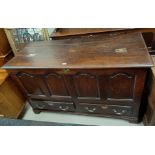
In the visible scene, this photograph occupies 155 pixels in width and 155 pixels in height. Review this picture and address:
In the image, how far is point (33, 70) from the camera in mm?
1273

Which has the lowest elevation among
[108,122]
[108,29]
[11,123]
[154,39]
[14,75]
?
[108,122]

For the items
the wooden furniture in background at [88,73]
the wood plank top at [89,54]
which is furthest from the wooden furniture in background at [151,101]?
the wood plank top at [89,54]

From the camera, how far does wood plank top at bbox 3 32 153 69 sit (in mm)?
1085

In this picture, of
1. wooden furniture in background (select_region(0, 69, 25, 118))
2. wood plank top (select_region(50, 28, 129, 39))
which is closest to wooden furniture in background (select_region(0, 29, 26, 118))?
wooden furniture in background (select_region(0, 69, 25, 118))

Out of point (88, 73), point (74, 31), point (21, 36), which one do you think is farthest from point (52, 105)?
point (21, 36)

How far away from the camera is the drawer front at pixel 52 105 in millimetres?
1534

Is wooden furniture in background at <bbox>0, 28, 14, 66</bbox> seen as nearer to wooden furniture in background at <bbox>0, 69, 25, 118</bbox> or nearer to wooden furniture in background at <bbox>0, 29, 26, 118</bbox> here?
wooden furniture in background at <bbox>0, 29, 26, 118</bbox>

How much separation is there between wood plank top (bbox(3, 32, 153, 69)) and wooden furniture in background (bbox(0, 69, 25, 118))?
0.31 metres

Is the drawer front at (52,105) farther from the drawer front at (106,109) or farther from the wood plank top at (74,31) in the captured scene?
the wood plank top at (74,31)

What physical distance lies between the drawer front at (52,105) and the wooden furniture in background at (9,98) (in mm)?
197

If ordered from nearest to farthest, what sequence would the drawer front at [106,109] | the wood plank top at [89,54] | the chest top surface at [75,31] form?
the wood plank top at [89,54]
the drawer front at [106,109]
the chest top surface at [75,31]

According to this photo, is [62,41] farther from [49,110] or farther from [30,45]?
[49,110]

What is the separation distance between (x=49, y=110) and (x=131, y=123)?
2.79ft
